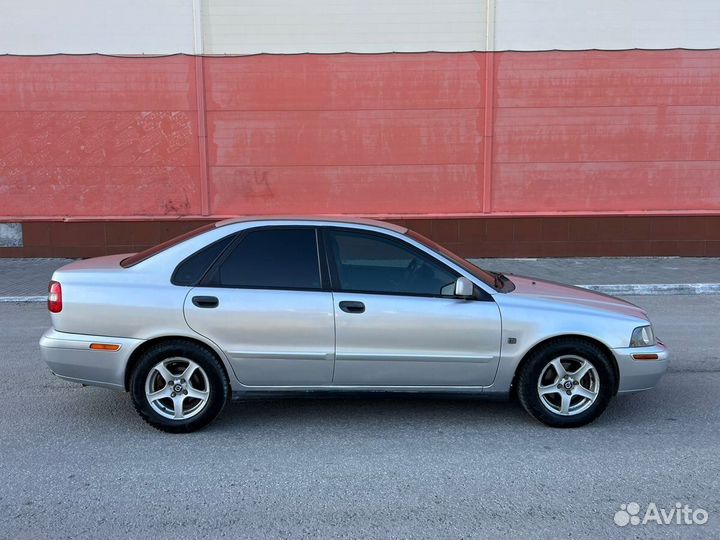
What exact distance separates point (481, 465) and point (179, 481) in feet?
6.11

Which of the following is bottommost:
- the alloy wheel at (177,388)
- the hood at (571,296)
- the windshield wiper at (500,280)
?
the alloy wheel at (177,388)

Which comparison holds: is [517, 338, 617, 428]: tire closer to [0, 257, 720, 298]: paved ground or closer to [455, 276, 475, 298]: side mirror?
[455, 276, 475, 298]: side mirror

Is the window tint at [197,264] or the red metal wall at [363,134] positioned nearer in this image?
the window tint at [197,264]

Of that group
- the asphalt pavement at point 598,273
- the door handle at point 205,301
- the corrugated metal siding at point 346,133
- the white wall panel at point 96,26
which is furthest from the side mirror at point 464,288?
the white wall panel at point 96,26

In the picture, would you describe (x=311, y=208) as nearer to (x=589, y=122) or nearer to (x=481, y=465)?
(x=589, y=122)

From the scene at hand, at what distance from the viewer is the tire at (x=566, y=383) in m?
4.55

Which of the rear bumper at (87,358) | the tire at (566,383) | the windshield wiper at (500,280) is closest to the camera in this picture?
the rear bumper at (87,358)

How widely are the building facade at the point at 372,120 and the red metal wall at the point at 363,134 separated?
0.04 metres

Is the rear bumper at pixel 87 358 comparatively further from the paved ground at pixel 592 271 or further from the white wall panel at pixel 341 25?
the white wall panel at pixel 341 25

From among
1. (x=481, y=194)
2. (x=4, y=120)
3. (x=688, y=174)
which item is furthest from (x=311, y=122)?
(x=688, y=174)

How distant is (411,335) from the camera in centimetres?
449

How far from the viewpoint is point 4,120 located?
12094 mm

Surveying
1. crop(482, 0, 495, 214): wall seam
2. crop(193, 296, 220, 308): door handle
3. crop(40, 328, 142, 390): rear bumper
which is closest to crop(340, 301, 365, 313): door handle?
crop(193, 296, 220, 308): door handle

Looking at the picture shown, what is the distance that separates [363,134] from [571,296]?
26.5 ft
